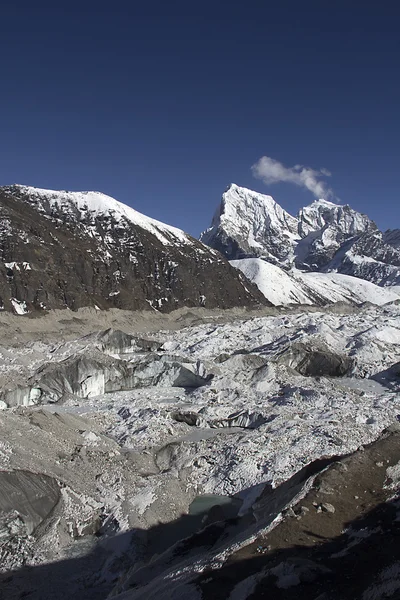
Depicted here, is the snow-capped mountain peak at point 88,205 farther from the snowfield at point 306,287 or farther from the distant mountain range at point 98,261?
the snowfield at point 306,287

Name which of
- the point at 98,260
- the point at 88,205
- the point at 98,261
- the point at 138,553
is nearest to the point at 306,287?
the point at 88,205

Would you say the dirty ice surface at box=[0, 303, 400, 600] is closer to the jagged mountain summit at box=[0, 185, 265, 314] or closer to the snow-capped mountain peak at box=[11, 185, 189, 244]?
the jagged mountain summit at box=[0, 185, 265, 314]

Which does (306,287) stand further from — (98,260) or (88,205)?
(98,260)

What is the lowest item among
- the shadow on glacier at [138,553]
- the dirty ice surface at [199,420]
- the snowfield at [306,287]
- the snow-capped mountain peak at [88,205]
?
the shadow on glacier at [138,553]

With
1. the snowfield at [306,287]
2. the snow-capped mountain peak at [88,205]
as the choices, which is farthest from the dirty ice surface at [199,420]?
the snowfield at [306,287]

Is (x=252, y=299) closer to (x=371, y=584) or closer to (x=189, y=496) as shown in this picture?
(x=189, y=496)

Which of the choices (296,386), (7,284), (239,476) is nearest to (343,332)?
(296,386)

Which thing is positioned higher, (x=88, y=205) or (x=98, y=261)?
(x=88, y=205)

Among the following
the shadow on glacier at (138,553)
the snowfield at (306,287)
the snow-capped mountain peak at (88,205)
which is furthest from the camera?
the snowfield at (306,287)

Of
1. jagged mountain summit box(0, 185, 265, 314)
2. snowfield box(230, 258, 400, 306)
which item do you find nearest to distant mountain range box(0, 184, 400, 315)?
jagged mountain summit box(0, 185, 265, 314)
